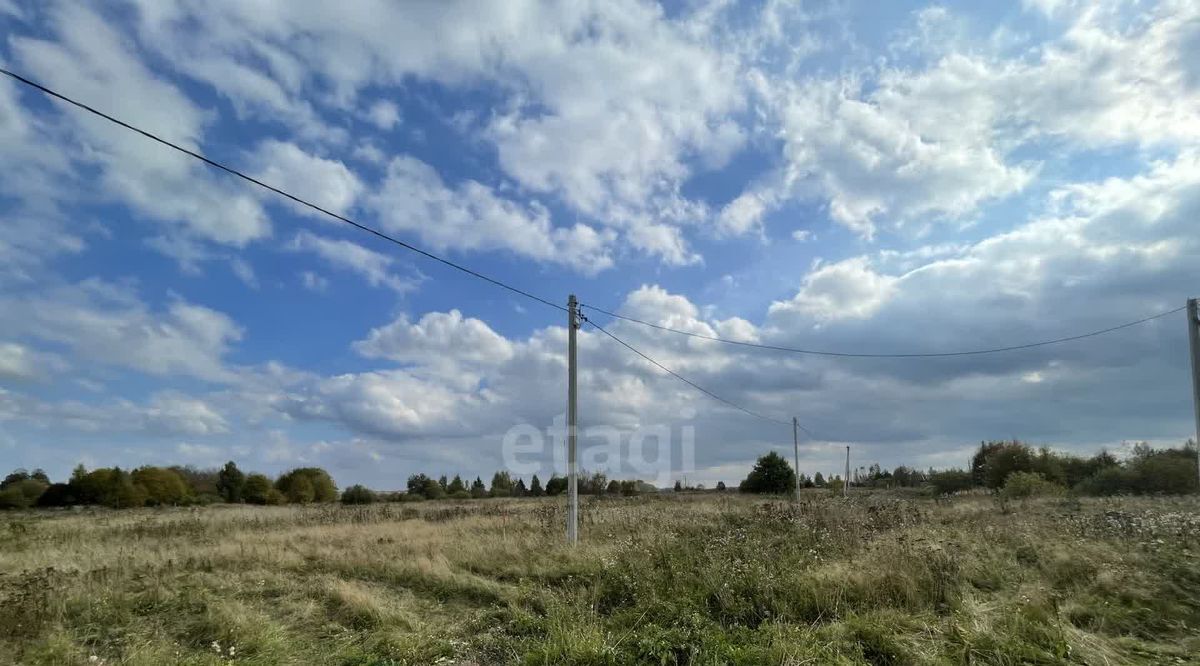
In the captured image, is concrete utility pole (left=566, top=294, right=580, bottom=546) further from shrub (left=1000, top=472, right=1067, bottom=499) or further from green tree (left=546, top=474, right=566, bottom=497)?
green tree (left=546, top=474, right=566, bottom=497)

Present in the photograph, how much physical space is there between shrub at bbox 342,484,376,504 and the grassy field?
4287 centimetres

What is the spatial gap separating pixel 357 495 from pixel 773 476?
36.5 metres

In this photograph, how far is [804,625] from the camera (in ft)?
23.0

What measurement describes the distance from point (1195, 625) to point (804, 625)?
14.2ft

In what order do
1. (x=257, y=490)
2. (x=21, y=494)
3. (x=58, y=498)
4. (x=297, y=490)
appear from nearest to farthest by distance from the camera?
(x=21, y=494), (x=58, y=498), (x=257, y=490), (x=297, y=490)

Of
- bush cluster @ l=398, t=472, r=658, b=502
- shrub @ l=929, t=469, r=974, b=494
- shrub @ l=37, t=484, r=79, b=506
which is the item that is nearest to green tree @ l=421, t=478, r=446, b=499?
bush cluster @ l=398, t=472, r=658, b=502

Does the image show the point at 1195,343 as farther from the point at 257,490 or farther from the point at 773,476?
the point at 257,490

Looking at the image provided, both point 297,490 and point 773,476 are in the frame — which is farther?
point 297,490

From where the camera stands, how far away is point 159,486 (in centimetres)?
4875

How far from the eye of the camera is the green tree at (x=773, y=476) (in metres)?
48.5

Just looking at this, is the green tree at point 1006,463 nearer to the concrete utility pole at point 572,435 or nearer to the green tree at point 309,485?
the concrete utility pole at point 572,435

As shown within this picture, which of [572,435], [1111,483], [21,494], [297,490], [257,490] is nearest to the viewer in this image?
[572,435]

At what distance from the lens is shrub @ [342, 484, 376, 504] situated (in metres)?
54.4

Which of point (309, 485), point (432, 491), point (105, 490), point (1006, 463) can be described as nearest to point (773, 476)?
point (1006, 463)
